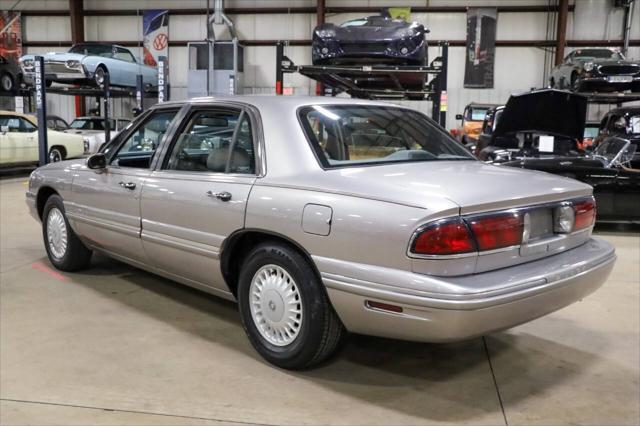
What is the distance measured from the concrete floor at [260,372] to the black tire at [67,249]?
0.45 metres

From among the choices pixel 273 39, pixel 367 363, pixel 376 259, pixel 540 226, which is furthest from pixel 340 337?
pixel 273 39

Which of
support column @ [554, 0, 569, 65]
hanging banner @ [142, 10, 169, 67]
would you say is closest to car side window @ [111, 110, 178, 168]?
support column @ [554, 0, 569, 65]

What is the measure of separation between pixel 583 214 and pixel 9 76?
1510 centimetres

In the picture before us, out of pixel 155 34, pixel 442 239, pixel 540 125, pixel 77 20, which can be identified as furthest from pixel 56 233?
pixel 77 20

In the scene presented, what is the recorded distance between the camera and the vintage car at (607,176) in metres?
6.80

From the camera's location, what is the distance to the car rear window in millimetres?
2963

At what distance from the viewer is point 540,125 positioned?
24.3 ft

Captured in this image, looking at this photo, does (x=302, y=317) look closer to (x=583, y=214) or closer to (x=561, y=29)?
(x=583, y=214)

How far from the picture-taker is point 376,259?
239cm

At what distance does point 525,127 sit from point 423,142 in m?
4.63

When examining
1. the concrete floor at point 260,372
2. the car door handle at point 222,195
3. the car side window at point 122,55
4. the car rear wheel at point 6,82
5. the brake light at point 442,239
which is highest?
the car side window at point 122,55

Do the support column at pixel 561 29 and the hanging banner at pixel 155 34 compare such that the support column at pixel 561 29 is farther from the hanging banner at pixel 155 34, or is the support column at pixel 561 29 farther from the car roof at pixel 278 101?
the car roof at pixel 278 101

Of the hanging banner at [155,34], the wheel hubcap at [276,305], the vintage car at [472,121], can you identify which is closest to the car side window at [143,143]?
the wheel hubcap at [276,305]

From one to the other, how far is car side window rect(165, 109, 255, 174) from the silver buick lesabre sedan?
0.03ft
